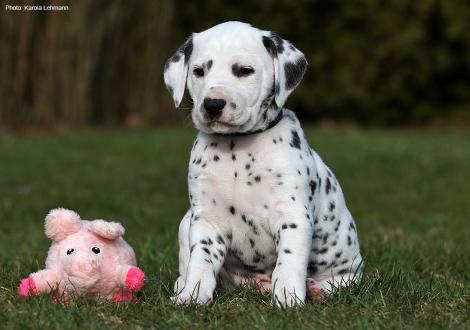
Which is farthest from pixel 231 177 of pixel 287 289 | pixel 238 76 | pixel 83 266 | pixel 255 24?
pixel 255 24

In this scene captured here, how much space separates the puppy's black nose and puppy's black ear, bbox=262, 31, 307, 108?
0.39 m

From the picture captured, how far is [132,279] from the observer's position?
4594mm

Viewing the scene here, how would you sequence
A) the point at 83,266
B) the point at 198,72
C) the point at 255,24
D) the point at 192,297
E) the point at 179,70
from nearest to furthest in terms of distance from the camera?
A: the point at 192,297 → the point at 83,266 → the point at 198,72 → the point at 179,70 → the point at 255,24

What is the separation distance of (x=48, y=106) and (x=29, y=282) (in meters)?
12.0

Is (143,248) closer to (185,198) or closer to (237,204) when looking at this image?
(237,204)

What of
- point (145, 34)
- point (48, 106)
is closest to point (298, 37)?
point (145, 34)

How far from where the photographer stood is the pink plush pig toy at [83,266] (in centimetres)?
461

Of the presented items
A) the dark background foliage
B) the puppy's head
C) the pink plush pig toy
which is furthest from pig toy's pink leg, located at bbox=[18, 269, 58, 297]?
the dark background foliage

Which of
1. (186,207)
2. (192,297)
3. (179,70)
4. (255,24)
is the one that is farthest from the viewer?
(255,24)

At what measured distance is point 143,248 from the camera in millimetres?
6645

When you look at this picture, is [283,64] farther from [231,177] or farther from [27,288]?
[27,288]

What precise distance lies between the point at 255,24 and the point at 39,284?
15.5 m

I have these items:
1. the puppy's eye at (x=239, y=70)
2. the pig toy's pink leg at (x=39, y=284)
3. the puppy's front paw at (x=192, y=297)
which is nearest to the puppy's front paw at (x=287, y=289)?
the puppy's front paw at (x=192, y=297)

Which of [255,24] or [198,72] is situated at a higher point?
[255,24]
